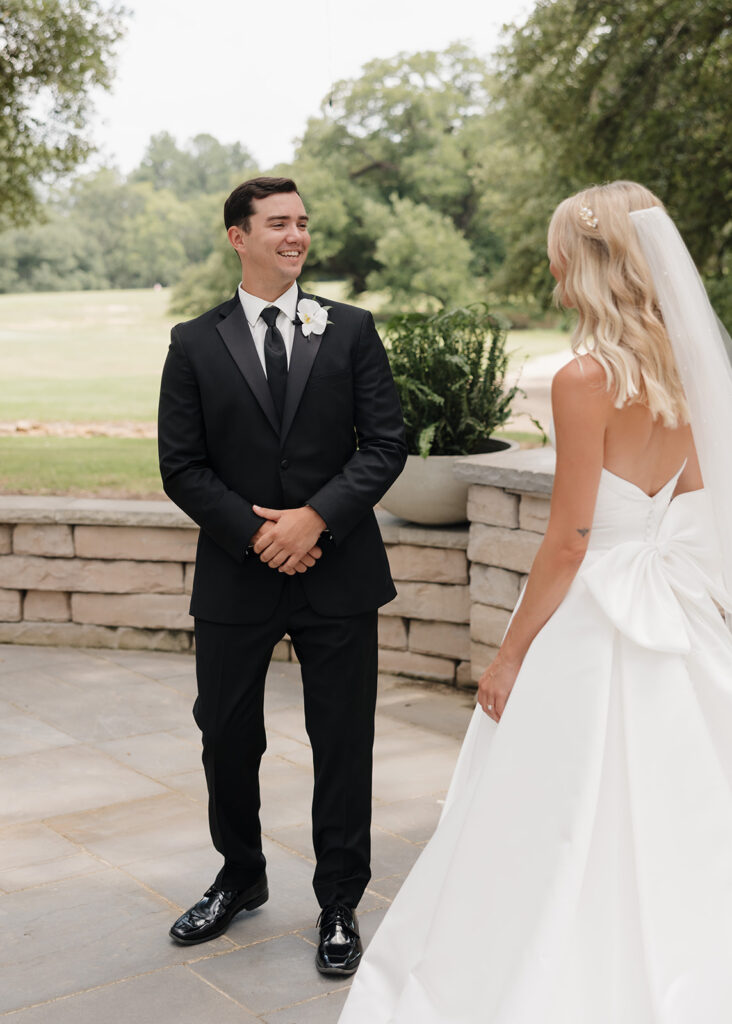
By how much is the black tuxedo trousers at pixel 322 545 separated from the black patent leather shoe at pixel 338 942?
0.04 m

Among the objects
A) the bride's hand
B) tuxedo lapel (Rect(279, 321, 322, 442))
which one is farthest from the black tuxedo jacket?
the bride's hand

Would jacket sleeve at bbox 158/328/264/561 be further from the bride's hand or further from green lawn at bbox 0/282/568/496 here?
green lawn at bbox 0/282/568/496

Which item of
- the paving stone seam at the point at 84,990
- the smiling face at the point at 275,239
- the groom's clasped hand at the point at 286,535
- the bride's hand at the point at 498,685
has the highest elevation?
the smiling face at the point at 275,239

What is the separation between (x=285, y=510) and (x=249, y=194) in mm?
851

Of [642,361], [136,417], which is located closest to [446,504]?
[642,361]

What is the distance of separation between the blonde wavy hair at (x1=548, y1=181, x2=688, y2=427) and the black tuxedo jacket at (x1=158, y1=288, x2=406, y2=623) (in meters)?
0.90

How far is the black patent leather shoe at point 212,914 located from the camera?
3219 mm

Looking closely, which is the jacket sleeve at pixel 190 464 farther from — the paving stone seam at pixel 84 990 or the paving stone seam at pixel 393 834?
the paving stone seam at pixel 393 834

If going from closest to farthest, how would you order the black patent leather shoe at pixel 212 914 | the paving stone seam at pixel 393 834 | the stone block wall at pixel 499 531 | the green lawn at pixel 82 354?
the black patent leather shoe at pixel 212 914
the paving stone seam at pixel 393 834
the stone block wall at pixel 499 531
the green lawn at pixel 82 354

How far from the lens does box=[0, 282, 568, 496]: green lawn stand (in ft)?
29.3

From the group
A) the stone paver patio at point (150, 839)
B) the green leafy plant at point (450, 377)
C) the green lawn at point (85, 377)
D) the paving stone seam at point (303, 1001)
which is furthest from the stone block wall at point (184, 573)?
the paving stone seam at point (303, 1001)

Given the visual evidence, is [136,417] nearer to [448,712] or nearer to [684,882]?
[448,712]

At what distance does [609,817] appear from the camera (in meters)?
2.35

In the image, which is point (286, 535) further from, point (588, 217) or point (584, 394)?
point (588, 217)
